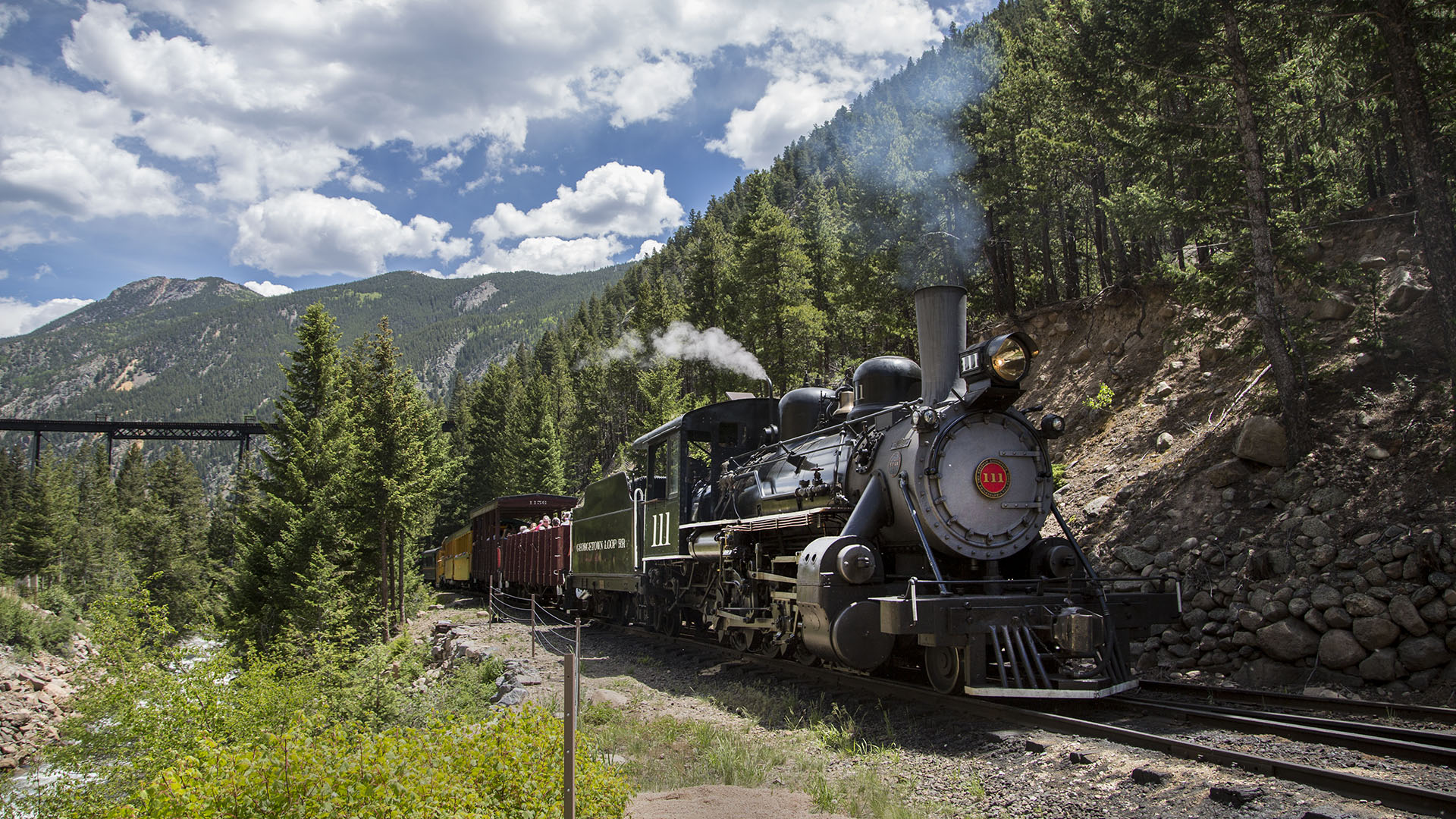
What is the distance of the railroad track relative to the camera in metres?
4.70

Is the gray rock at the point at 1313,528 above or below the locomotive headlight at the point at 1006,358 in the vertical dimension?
below

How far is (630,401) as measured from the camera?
46844mm

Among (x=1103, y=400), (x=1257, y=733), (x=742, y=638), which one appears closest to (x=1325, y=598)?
(x=1257, y=733)

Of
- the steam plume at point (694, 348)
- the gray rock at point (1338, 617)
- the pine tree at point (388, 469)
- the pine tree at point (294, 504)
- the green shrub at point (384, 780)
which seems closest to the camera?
the green shrub at point (384, 780)

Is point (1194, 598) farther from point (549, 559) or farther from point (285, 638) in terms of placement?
point (285, 638)

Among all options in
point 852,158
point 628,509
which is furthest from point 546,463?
point 628,509

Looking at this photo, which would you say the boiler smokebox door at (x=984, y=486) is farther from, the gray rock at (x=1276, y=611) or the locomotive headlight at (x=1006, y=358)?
the gray rock at (x=1276, y=611)

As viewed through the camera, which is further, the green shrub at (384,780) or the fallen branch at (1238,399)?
the fallen branch at (1238,399)

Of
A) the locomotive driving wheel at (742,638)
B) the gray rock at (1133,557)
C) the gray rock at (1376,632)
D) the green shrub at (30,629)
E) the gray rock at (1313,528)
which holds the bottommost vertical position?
the green shrub at (30,629)

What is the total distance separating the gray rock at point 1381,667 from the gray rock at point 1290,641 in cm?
52

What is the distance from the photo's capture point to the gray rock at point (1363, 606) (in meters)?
9.03

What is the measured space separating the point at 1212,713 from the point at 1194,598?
4620mm

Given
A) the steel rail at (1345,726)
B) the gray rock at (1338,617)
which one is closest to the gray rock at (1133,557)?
the gray rock at (1338,617)

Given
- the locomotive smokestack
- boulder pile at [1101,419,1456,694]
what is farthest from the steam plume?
boulder pile at [1101,419,1456,694]
